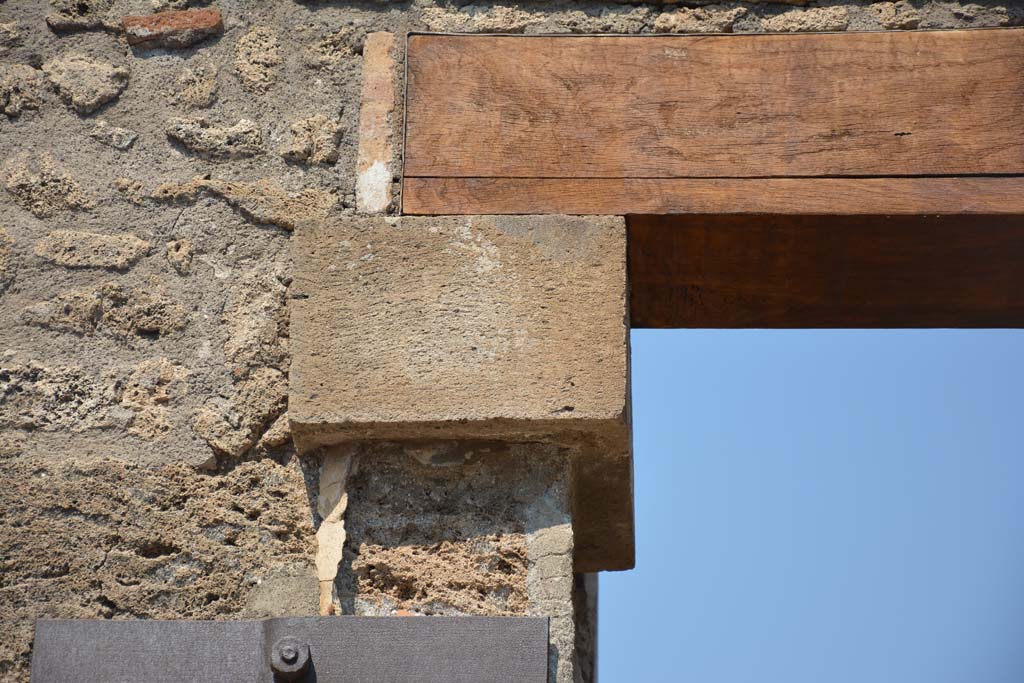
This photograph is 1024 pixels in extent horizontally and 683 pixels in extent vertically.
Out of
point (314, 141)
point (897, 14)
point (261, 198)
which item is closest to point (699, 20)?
point (897, 14)

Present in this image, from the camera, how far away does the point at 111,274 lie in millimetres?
2225

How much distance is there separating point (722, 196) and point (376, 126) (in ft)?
2.07

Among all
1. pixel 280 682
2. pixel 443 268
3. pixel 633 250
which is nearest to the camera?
pixel 280 682

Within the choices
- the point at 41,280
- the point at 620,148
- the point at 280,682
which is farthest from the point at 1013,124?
the point at 41,280

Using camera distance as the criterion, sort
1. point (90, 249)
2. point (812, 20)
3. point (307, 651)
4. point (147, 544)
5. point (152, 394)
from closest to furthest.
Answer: point (307, 651), point (147, 544), point (152, 394), point (90, 249), point (812, 20)

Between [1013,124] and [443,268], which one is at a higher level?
[1013,124]

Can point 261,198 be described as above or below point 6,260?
above

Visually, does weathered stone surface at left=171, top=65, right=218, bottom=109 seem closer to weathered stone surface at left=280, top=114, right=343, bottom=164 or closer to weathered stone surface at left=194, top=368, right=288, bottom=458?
weathered stone surface at left=280, top=114, right=343, bottom=164

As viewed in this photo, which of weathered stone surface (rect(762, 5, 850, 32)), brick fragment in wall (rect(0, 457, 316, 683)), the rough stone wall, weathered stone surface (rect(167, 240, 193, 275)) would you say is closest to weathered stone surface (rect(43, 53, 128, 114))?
the rough stone wall

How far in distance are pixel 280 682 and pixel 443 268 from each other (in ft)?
2.35

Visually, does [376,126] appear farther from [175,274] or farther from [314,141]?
[175,274]

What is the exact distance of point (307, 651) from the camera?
183 cm

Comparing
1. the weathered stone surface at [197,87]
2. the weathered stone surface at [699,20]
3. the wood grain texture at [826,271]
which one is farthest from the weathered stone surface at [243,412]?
the weathered stone surface at [699,20]

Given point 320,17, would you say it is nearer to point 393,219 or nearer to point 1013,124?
point 393,219
